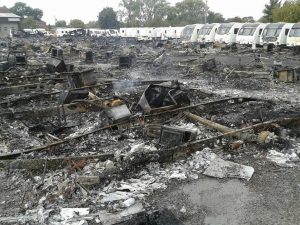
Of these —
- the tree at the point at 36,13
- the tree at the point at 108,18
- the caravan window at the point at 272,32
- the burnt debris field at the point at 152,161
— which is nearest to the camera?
the burnt debris field at the point at 152,161

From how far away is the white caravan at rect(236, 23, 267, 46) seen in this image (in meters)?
31.3

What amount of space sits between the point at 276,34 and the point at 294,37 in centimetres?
229

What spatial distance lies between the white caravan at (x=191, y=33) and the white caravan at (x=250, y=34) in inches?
275

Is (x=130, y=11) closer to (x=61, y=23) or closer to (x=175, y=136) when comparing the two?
(x=61, y=23)

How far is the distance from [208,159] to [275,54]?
21198mm

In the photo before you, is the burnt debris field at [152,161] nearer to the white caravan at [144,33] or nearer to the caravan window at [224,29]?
the caravan window at [224,29]

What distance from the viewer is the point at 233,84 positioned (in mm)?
14312

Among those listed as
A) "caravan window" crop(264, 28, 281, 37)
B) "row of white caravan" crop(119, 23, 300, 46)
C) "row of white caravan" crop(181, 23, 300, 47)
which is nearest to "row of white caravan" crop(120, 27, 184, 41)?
"row of white caravan" crop(119, 23, 300, 46)

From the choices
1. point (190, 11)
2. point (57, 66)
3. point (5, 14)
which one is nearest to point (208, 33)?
point (57, 66)

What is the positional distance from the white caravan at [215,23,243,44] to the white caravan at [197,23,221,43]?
2.32 feet

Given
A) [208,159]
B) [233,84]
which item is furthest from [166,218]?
[233,84]

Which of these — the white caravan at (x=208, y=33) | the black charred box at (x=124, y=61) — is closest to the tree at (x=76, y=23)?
the white caravan at (x=208, y=33)

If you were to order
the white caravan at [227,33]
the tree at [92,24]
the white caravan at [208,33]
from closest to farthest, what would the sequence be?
the white caravan at [227,33]
the white caravan at [208,33]
the tree at [92,24]

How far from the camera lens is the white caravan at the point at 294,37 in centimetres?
2735
